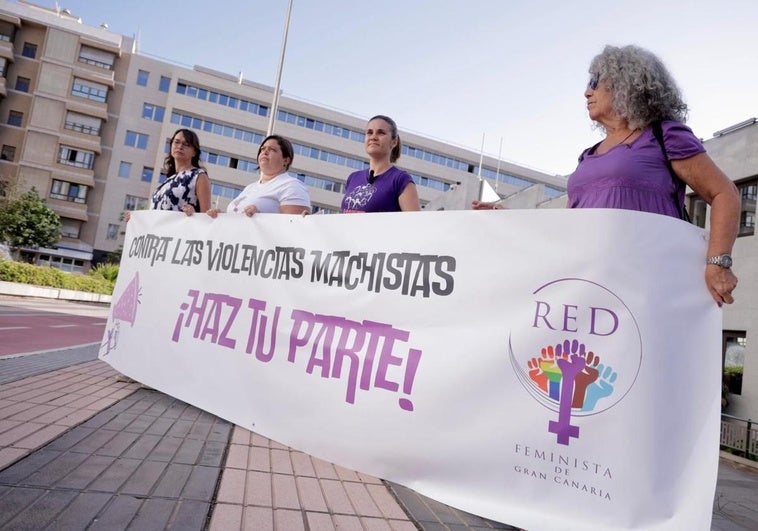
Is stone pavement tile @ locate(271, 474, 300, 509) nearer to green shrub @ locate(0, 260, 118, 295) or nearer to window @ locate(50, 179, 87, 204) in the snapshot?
green shrub @ locate(0, 260, 118, 295)

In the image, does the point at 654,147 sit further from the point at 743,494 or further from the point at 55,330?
the point at 55,330

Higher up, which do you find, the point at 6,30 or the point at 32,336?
the point at 6,30

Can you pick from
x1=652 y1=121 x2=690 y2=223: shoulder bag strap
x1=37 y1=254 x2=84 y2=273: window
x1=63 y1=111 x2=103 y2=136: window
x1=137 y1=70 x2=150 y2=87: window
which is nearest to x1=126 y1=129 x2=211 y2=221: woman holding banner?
x1=652 y1=121 x2=690 y2=223: shoulder bag strap

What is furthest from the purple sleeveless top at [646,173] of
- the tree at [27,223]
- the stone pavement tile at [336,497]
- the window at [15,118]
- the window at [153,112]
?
the window at [15,118]

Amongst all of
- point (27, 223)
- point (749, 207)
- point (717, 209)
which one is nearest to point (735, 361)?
point (749, 207)

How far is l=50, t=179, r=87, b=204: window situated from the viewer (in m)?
44.1

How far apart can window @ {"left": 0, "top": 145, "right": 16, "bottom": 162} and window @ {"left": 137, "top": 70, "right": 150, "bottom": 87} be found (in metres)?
12.0

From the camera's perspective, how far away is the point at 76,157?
147 feet

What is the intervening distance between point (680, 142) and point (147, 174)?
169 ft

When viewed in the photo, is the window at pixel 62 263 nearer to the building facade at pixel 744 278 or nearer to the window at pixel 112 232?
the window at pixel 112 232

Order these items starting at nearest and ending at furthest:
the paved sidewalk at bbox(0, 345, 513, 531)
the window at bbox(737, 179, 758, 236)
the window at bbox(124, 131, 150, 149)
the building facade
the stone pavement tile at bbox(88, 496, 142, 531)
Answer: the stone pavement tile at bbox(88, 496, 142, 531)
the paved sidewalk at bbox(0, 345, 513, 531)
the building facade
the window at bbox(737, 179, 758, 236)
the window at bbox(124, 131, 150, 149)

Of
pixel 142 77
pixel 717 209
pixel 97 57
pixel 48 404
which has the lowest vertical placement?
pixel 48 404

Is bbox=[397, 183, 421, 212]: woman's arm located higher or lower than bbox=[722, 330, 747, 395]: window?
higher

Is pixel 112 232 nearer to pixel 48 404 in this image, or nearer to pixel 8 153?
pixel 8 153
